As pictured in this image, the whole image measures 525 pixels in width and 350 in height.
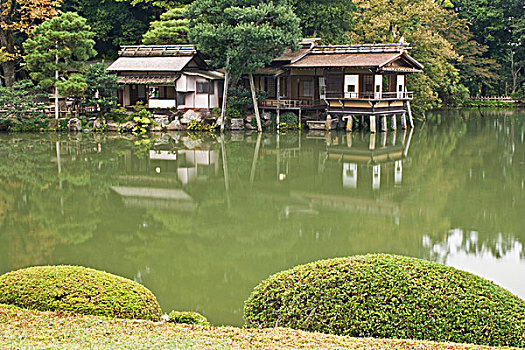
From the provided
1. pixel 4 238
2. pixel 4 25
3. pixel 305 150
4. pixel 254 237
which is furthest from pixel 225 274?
pixel 4 25

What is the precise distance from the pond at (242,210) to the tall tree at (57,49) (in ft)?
16.0

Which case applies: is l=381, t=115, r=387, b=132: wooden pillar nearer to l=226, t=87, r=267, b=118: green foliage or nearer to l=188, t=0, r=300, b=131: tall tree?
l=188, t=0, r=300, b=131: tall tree

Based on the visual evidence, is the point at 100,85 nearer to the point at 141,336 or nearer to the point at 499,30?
the point at 141,336

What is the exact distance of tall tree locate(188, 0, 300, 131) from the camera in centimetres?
2470

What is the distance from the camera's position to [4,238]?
9.94 m

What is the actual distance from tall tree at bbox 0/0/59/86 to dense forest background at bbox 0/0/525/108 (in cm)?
5

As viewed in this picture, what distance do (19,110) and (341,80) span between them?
14.1 m

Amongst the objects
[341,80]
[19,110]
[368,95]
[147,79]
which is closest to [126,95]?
[147,79]

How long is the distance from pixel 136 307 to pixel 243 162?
12920 mm

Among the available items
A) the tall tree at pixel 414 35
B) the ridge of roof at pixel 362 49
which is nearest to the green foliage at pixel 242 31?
the ridge of roof at pixel 362 49

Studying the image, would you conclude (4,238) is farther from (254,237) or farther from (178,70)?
(178,70)

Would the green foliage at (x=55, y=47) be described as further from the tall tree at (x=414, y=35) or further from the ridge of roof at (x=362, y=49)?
the tall tree at (x=414, y=35)

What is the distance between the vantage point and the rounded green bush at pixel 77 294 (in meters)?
5.16

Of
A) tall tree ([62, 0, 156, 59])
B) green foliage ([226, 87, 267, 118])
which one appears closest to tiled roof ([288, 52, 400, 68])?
green foliage ([226, 87, 267, 118])
